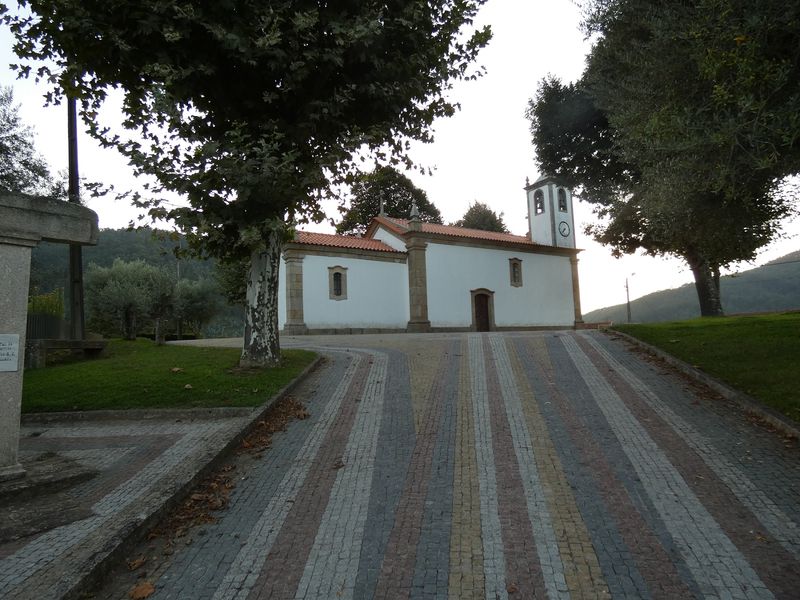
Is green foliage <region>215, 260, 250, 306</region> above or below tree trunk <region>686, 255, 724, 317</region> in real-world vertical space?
above

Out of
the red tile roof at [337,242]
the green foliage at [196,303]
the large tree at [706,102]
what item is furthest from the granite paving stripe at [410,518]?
the green foliage at [196,303]

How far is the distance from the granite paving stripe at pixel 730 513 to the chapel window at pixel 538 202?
93.1ft

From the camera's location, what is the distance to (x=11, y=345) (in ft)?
15.6

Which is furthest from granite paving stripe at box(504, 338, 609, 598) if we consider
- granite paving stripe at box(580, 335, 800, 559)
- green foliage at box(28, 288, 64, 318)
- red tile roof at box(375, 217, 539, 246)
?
red tile roof at box(375, 217, 539, 246)

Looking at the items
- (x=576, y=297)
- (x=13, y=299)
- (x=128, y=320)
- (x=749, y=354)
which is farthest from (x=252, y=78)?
(x=128, y=320)

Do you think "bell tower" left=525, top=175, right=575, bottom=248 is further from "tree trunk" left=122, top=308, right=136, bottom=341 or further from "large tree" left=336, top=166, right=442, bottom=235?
"tree trunk" left=122, top=308, right=136, bottom=341

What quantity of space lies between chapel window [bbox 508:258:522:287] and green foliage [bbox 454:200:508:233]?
13690 mm

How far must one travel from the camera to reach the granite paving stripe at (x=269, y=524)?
11.3 ft

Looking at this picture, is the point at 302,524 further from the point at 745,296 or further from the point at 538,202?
the point at 745,296

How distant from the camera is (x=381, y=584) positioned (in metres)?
3.35

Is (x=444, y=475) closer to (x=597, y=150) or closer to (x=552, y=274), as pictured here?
(x=597, y=150)

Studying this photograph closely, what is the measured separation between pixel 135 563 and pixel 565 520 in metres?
3.16

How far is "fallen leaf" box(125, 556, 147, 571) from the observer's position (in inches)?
143

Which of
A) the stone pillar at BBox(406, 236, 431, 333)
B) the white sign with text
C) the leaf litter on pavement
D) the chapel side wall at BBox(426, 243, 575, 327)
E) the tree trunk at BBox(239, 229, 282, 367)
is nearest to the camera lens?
the leaf litter on pavement
